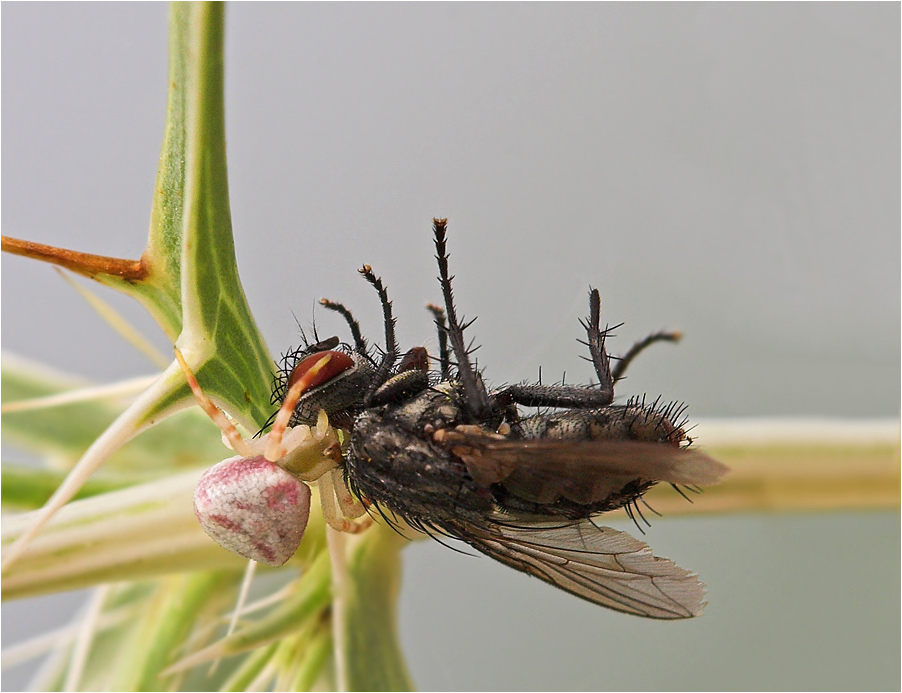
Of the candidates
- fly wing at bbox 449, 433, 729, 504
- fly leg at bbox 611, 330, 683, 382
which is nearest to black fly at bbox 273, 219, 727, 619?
fly wing at bbox 449, 433, 729, 504

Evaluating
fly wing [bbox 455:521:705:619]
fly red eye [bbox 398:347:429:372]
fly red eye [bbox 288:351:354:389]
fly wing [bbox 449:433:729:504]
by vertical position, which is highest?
fly red eye [bbox 398:347:429:372]

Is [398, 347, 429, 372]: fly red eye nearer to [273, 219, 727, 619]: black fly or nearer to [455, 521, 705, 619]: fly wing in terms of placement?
[273, 219, 727, 619]: black fly

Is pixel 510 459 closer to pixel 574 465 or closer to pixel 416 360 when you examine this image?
pixel 574 465

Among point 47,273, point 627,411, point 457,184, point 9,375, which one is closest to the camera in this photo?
point 627,411

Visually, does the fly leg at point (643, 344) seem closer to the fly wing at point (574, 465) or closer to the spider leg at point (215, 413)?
the fly wing at point (574, 465)

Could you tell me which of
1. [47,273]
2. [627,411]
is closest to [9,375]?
[47,273]

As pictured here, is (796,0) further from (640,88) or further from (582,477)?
(582,477)

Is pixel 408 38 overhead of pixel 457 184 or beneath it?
overhead

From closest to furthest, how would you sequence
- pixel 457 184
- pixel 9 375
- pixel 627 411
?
pixel 627 411, pixel 9 375, pixel 457 184

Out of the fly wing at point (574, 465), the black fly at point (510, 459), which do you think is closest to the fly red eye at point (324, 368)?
the black fly at point (510, 459)
